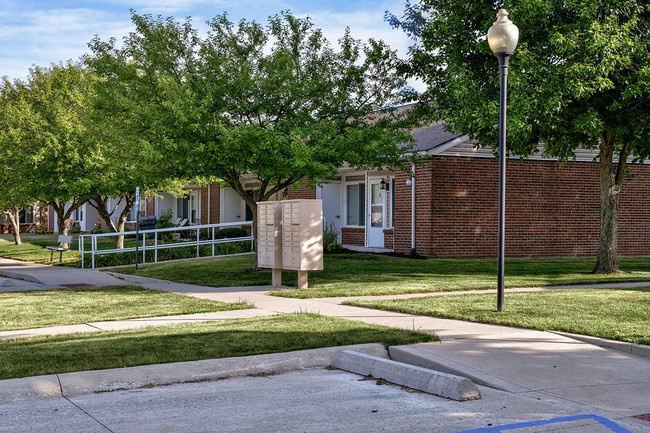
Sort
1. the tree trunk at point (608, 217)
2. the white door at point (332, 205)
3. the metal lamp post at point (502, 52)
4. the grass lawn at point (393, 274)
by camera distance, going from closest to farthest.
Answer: the metal lamp post at point (502, 52) < the grass lawn at point (393, 274) < the tree trunk at point (608, 217) < the white door at point (332, 205)

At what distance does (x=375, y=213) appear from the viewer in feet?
84.0

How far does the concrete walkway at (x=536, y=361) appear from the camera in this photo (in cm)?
629

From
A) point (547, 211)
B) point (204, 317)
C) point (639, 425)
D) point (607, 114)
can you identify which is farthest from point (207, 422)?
point (547, 211)

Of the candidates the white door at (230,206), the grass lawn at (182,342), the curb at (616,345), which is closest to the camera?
the grass lawn at (182,342)

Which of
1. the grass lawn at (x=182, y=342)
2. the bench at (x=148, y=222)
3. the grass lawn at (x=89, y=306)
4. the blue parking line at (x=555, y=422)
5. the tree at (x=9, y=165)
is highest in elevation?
the tree at (x=9, y=165)

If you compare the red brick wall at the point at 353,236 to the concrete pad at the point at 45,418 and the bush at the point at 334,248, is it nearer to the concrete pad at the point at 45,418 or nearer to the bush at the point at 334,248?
the bush at the point at 334,248

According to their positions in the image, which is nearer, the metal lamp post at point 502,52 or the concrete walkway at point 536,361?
the concrete walkway at point 536,361

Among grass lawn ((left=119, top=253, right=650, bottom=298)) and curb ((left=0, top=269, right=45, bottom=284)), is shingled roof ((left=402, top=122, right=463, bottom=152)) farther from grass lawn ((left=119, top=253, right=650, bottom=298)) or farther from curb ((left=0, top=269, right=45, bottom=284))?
curb ((left=0, top=269, right=45, bottom=284))

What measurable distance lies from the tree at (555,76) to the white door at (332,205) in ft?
28.5

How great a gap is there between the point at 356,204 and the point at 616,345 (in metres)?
18.9

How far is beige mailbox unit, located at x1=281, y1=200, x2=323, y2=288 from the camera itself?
14.5 metres

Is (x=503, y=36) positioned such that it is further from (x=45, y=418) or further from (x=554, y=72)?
(x=45, y=418)

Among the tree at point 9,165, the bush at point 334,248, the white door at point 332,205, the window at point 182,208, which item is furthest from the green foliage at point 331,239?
the window at point 182,208

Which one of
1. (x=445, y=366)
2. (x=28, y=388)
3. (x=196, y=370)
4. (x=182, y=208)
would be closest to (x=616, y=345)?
(x=445, y=366)
